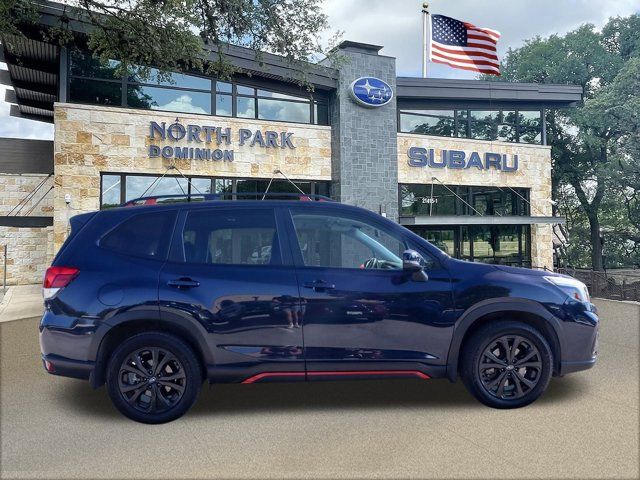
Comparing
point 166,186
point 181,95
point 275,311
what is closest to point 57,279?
point 275,311

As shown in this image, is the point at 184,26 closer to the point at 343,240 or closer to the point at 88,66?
the point at 88,66

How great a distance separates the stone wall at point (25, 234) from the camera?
59.1ft

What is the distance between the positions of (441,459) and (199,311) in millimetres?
2174

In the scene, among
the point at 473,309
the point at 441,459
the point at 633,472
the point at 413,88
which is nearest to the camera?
the point at 633,472

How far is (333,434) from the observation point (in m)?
4.05

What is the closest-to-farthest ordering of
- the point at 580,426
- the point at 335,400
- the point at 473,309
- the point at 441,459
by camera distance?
the point at 441,459
the point at 580,426
the point at 473,309
the point at 335,400

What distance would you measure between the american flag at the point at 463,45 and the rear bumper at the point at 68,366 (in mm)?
16384

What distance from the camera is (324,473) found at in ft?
11.1

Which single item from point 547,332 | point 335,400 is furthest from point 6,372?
point 547,332

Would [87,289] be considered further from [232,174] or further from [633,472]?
[232,174]

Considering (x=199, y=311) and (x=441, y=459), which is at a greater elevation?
(x=199, y=311)

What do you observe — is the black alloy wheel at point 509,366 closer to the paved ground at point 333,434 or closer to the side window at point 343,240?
the paved ground at point 333,434

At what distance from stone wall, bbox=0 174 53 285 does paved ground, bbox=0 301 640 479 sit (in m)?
14.6

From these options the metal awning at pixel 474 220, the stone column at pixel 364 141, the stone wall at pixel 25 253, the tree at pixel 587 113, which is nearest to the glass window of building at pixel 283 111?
the stone column at pixel 364 141
